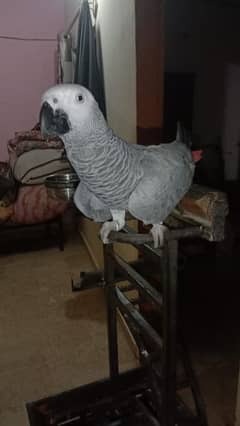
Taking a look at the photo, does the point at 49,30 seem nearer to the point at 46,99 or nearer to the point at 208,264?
the point at 208,264

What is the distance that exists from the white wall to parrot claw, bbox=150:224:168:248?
2.45 metres

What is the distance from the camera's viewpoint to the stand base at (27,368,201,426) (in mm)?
1020

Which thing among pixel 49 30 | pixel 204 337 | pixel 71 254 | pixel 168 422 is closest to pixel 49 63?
pixel 49 30

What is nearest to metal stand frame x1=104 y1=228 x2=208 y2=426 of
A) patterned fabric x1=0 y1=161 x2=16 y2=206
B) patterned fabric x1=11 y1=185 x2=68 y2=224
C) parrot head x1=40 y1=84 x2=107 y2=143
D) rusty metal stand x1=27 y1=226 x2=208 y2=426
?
rusty metal stand x1=27 y1=226 x2=208 y2=426

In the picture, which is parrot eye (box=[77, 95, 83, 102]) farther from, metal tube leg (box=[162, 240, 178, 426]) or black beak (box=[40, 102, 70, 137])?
metal tube leg (box=[162, 240, 178, 426])

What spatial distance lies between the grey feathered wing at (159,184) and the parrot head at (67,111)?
17 centimetres

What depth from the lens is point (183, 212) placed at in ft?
2.73

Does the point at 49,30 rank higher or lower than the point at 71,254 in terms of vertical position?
higher

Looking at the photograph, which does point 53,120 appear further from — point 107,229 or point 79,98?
point 107,229

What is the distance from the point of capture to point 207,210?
0.72 meters

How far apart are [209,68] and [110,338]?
264 cm

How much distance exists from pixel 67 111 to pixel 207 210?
353 mm

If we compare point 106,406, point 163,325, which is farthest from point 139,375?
point 163,325

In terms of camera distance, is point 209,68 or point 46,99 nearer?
point 46,99
